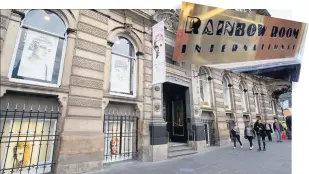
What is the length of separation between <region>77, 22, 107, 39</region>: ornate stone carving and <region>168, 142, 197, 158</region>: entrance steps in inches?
227

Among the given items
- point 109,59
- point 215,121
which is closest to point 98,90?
point 109,59

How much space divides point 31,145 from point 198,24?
23.8 ft

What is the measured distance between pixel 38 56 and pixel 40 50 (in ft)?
0.66

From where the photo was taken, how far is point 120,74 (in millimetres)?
7207

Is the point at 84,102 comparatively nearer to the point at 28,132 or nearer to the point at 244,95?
the point at 28,132

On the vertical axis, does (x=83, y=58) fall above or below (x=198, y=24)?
below

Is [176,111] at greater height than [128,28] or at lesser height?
lesser

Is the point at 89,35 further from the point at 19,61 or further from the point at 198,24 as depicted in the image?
the point at 198,24

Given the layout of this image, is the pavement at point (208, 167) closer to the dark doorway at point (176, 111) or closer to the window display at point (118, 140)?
the window display at point (118, 140)

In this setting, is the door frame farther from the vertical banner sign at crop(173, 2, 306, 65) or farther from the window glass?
the window glass

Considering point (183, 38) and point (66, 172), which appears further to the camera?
point (183, 38)

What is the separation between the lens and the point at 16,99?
4668 millimetres

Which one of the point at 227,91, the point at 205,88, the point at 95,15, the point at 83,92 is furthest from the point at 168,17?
the point at 227,91

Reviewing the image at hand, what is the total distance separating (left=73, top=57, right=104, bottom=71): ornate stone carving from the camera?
18.9 feet
